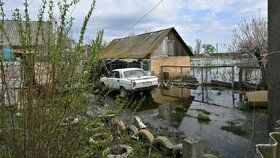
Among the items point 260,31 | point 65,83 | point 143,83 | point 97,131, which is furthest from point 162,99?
point 65,83

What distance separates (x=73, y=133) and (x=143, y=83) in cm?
1454

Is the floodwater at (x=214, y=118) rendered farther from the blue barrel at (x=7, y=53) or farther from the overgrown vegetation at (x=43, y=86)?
the blue barrel at (x=7, y=53)

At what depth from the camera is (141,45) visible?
90.9 ft

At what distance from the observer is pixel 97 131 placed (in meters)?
Answer: 3.88

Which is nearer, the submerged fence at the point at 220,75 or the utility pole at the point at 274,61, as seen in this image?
the utility pole at the point at 274,61

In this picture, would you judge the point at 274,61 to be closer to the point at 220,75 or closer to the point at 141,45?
Answer: the point at 220,75

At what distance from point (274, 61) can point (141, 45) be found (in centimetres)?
2185

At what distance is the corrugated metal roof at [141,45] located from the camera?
2579cm

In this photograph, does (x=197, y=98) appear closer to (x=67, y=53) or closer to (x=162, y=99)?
(x=162, y=99)

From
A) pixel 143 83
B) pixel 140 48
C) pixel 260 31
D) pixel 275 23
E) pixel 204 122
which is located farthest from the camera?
pixel 140 48

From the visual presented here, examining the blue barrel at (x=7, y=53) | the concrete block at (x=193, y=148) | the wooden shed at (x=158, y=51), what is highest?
the wooden shed at (x=158, y=51)

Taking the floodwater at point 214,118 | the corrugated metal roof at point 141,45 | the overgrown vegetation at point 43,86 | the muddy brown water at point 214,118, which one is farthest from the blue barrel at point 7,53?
the corrugated metal roof at point 141,45

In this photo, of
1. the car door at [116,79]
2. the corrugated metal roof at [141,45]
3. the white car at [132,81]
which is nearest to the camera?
the white car at [132,81]

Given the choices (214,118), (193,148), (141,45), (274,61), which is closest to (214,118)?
(214,118)
